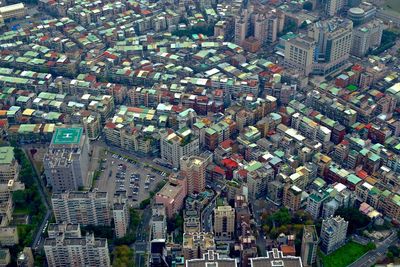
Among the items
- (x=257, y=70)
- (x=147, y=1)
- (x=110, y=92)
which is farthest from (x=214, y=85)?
(x=147, y=1)

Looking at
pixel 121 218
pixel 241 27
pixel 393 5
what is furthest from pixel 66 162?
pixel 393 5

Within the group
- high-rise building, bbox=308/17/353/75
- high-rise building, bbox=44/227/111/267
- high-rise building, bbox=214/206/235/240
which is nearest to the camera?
high-rise building, bbox=44/227/111/267

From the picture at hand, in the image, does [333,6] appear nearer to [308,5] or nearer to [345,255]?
[308,5]

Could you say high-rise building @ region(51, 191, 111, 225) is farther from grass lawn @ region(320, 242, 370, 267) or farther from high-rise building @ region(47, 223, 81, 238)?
grass lawn @ region(320, 242, 370, 267)

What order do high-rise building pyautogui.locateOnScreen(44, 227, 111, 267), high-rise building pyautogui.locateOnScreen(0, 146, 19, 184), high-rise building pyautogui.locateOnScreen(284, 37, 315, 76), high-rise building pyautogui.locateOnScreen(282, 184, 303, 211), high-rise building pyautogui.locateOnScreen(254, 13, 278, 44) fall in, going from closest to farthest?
high-rise building pyautogui.locateOnScreen(44, 227, 111, 267) → high-rise building pyautogui.locateOnScreen(282, 184, 303, 211) → high-rise building pyautogui.locateOnScreen(0, 146, 19, 184) → high-rise building pyautogui.locateOnScreen(284, 37, 315, 76) → high-rise building pyautogui.locateOnScreen(254, 13, 278, 44)

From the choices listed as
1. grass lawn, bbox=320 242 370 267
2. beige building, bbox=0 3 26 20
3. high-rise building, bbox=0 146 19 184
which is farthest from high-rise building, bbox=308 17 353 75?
beige building, bbox=0 3 26 20
